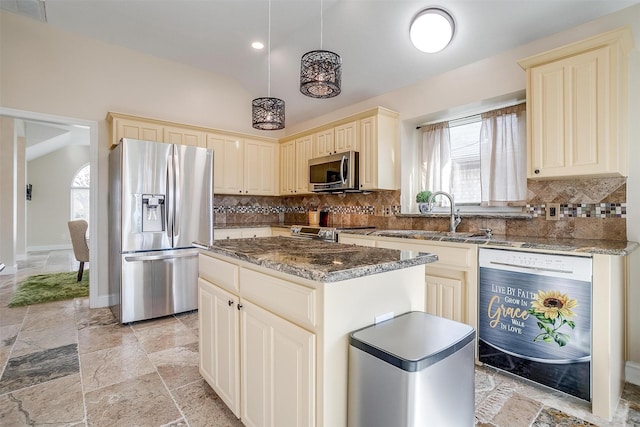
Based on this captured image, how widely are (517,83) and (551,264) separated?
165cm

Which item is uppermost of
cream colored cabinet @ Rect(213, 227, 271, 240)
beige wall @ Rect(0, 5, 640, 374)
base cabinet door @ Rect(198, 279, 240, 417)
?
beige wall @ Rect(0, 5, 640, 374)

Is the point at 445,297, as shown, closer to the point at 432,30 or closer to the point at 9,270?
the point at 432,30

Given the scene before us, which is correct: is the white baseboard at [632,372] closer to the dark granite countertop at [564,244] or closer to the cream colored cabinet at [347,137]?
the dark granite countertop at [564,244]

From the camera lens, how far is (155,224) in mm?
3295

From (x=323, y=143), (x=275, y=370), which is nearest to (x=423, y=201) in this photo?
(x=323, y=143)

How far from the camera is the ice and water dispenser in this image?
322cm

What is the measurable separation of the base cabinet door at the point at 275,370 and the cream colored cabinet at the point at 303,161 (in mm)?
3129

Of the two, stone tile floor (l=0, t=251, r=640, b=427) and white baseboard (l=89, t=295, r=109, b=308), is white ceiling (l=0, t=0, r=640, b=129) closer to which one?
stone tile floor (l=0, t=251, r=640, b=427)

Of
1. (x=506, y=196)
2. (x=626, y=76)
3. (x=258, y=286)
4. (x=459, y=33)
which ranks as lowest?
(x=258, y=286)

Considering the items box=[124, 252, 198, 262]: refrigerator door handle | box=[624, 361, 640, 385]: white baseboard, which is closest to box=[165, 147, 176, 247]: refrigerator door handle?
box=[124, 252, 198, 262]: refrigerator door handle

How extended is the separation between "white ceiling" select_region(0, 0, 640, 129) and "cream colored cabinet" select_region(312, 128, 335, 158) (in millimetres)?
534

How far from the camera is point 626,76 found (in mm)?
2043

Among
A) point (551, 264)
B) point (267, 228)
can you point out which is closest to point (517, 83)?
point (551, 264)

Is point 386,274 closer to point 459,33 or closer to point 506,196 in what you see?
point 506,196
